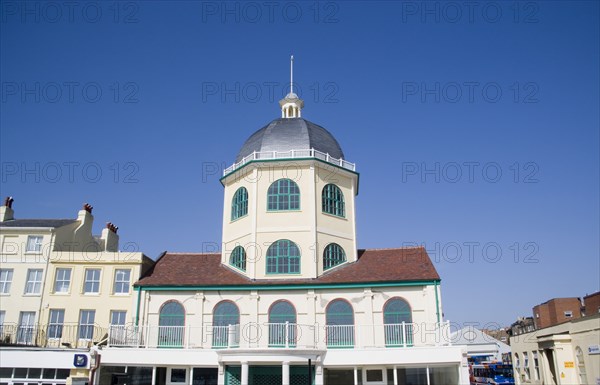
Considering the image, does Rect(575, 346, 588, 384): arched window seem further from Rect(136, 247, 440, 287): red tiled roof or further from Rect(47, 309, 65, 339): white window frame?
Rect(47, 309, 65, 339): white window frame

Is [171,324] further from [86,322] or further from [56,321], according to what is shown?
[56,321]

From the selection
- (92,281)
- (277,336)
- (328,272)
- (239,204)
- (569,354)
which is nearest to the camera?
(277,336)

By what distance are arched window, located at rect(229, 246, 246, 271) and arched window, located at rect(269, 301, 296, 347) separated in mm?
3255

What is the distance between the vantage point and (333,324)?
24516 mm

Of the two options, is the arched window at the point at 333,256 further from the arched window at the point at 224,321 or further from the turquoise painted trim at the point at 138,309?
the turquoise painted trim at the point at 138,309

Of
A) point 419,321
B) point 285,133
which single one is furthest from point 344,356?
point 285,133

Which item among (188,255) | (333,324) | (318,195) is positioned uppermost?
(318,195)

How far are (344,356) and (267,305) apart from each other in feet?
16.4

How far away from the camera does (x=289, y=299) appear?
82.4ft

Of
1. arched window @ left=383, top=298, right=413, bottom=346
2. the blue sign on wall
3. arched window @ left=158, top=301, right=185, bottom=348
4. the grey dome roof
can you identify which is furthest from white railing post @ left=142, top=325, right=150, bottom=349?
arched window @ left=383, top=298, right=413, bottom=346

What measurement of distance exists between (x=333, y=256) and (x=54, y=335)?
1520 cm

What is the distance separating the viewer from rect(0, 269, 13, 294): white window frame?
88.7 ft

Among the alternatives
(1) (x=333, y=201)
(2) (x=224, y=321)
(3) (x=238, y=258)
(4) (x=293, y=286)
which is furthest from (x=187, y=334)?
(1) (x=333, y=201)

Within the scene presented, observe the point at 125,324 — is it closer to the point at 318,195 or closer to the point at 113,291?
the point at 113,291
